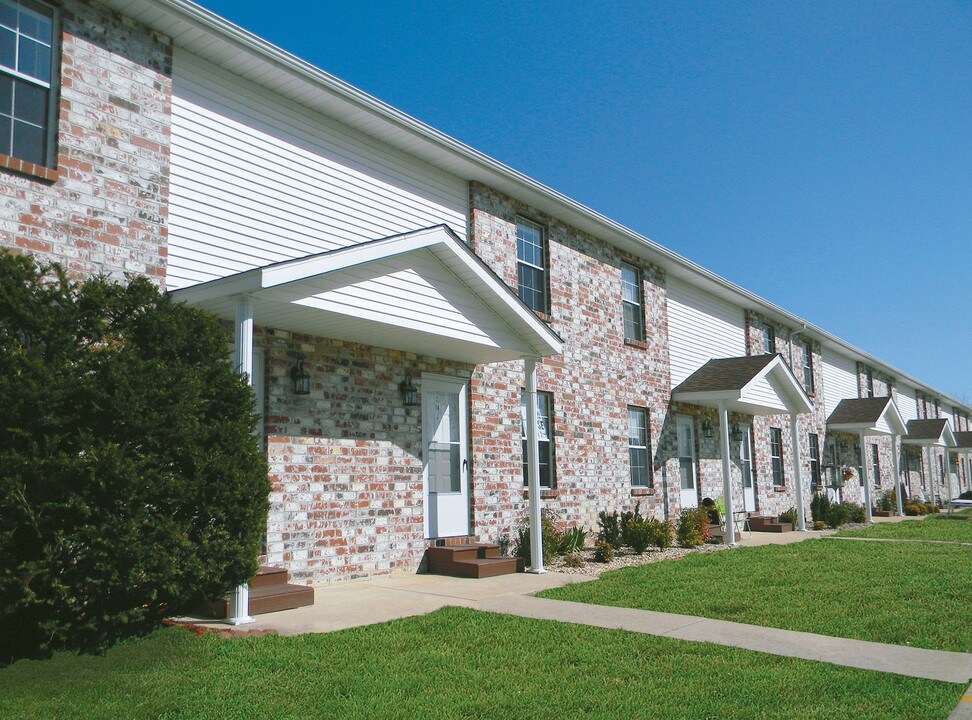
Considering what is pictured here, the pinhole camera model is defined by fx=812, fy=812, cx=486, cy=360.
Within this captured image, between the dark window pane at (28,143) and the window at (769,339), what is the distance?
20082 millimetres

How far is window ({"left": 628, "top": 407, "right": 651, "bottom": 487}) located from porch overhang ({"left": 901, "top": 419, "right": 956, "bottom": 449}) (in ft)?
69.2

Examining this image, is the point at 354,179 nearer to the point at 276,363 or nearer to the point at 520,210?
the point at 276,363

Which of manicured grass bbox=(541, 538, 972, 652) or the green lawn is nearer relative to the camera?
the green lawn

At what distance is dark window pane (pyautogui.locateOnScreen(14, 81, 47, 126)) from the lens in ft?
24.7

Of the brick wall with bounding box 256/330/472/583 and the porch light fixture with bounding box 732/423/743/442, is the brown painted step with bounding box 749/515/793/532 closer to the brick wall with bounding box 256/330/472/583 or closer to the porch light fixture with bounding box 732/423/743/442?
the porch light fixture with bounding box 732/423/743/442

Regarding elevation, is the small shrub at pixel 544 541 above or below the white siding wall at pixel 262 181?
below

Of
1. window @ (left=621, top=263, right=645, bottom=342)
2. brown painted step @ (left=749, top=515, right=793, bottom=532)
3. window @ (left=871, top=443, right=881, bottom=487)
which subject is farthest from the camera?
window @ (left=871, top=443, right=881, bottom=487)

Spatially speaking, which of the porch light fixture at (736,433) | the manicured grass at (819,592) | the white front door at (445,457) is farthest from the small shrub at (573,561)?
the porch light fixture at (736,433)

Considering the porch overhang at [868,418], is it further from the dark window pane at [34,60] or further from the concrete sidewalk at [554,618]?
the dark window pane at [34,60]

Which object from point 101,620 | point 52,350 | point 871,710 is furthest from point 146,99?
point 871,710

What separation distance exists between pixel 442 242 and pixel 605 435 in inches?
283

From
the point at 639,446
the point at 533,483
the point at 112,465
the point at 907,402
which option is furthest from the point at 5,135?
the point at 907,402

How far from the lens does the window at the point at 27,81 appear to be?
7453 mm

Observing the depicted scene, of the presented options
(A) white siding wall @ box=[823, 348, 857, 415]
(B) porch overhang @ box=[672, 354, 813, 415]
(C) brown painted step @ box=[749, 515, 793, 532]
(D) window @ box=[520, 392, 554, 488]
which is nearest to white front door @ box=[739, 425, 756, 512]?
(C) brown painted step @ box=[749, 515, 793, 532]
